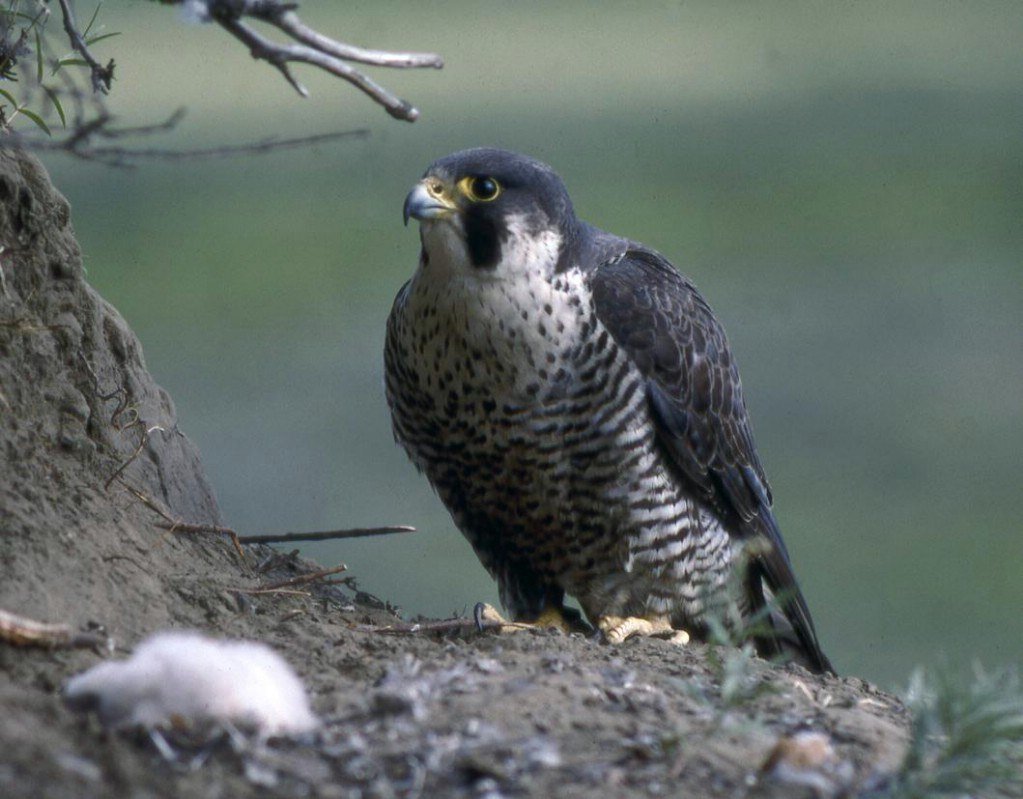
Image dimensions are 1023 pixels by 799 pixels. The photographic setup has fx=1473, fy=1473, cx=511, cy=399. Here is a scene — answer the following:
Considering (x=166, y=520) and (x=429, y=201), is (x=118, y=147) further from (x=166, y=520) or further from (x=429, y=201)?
(x=429, y=201)

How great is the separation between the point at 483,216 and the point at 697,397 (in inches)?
32.6

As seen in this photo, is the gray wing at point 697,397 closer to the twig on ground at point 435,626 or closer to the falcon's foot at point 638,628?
the falcon's foot at point 638,628

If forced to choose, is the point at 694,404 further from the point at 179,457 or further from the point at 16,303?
the point at 16,303

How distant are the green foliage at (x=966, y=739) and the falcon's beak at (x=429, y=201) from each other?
1844 mm

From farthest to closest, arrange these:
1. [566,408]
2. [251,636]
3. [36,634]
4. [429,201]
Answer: [566,408]
[429,201]
[251,636]
[36,634]

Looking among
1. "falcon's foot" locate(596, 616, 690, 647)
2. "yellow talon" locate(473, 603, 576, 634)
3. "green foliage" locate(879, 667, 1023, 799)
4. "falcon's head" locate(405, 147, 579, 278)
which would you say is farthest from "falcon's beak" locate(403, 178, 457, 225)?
"green foliage" locate(879, 667, 1023, 799)

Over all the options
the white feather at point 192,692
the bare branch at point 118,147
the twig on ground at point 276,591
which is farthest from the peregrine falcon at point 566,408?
the white feather at point 192,692

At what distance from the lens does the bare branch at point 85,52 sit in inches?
120

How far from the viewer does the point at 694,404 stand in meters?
4.02

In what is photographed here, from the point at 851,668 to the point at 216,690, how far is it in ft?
27.0

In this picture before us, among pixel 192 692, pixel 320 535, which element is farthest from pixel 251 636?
pixel 192 692

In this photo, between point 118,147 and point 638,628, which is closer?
point 118,147

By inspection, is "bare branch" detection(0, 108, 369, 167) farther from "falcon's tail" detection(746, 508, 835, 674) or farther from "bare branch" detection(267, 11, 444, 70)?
"falcon's tail" detection(746, 508, 835, 674)

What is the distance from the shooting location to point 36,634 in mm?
2398
